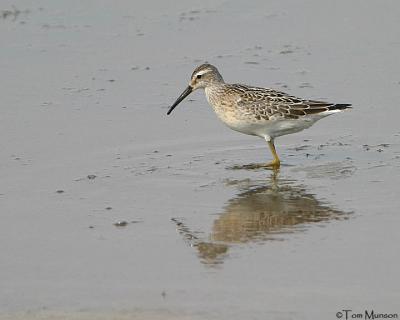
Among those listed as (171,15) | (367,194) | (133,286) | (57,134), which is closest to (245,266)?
(133,286)

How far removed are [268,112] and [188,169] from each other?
1.24 metres

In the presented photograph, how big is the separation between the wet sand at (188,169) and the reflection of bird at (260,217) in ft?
0.08

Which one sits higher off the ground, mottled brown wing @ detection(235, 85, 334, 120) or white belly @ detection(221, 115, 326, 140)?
mottled brown wing @ detection(235, 85, 334, 120)

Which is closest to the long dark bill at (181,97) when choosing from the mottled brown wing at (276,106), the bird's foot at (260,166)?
the mottled brown wing at (276,106)

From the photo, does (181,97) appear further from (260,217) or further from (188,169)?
(260,217)

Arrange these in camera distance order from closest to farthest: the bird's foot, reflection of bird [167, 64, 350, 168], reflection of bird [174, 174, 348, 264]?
reflection of bird [174, 174, 348, 264]
the bird's foot
reflection of bird [167, 64, 350, 168]

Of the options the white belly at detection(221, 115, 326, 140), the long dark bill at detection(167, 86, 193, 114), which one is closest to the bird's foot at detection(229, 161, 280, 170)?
the white belly at detection(221, 115, 326, 140)

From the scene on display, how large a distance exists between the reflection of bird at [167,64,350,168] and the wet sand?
35cm

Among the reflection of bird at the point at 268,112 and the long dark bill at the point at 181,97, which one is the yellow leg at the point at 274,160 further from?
the long dark bill at the point at 181,97

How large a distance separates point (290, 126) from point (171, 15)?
549 cm

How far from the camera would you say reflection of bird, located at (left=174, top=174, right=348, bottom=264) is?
8688mm

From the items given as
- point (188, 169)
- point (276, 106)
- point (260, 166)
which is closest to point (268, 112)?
point (276, 106)

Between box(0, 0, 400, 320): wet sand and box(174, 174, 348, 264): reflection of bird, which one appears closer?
box(0, 0, 400, 320): wet sand

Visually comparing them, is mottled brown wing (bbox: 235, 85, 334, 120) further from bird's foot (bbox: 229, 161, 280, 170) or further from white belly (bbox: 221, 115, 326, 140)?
bird's foot (bbox: 229, 161, 280, 170)
